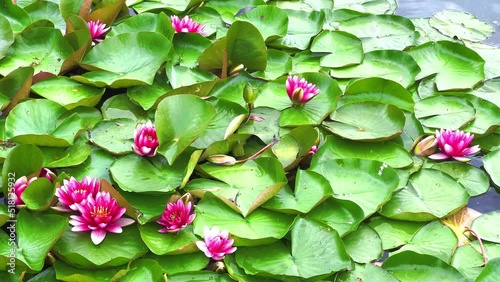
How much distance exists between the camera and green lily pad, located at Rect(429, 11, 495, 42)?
3064 millimetres

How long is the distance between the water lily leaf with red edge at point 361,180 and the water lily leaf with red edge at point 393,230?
77 millimetres

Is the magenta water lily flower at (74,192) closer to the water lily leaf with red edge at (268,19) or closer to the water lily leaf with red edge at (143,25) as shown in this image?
the water lily leaf with red edge at (143,25)

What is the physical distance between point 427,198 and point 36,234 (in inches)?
51.3

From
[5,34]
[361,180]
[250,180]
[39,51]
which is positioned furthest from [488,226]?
[5,34]

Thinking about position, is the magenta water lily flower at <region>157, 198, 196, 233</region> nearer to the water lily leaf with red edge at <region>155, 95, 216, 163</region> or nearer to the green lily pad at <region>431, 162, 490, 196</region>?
the water lily leaf with red edge at <region>155, 95, 216, 163</region>

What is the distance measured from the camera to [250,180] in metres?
2.04

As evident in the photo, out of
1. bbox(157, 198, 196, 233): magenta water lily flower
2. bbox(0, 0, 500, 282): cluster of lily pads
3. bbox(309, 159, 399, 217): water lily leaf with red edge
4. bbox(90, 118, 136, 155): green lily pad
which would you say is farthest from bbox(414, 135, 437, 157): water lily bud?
bbox(90, 118, 136, 155): green lily pad

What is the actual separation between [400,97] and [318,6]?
3.08 feet

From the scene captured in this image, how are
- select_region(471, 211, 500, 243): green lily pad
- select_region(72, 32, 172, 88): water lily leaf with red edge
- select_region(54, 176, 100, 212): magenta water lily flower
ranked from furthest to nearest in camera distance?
select_region(72, 32, 172, 88): water lily leaf with red edge → select_region(471, 211, 500, 243): green lily pad → select_region(54, 176, 100, 212): magenta water lily flower

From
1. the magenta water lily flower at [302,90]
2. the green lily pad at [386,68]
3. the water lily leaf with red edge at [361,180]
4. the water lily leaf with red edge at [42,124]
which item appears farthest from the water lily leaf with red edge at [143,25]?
the water lily leaf with red edge at [361,180]

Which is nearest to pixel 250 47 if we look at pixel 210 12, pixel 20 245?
pixel 210 12

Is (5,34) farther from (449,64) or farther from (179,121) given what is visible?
(449,64)

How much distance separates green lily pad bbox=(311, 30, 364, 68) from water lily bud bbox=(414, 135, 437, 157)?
57 cm

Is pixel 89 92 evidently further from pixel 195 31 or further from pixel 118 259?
pixel 118 259
